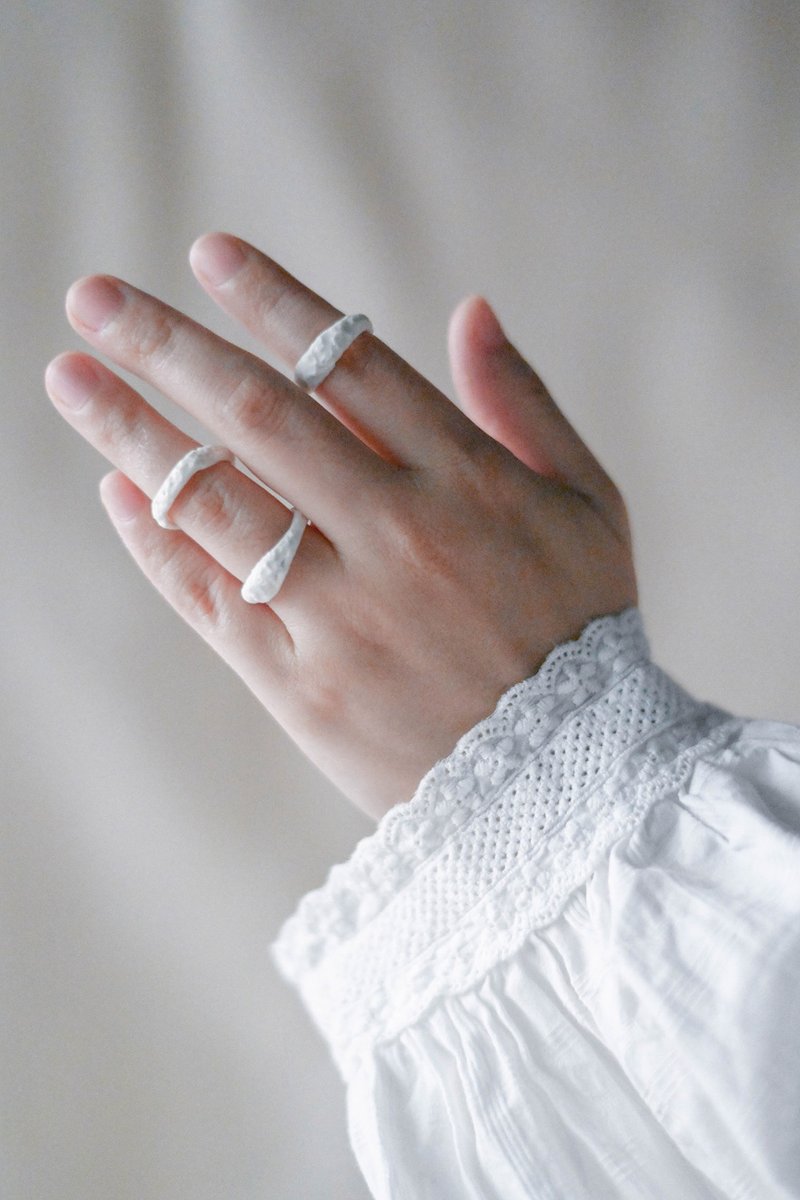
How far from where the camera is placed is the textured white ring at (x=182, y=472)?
0.69 meters

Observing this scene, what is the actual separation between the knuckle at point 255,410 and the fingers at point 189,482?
43mm

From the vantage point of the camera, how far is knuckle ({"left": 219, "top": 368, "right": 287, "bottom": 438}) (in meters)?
0.69

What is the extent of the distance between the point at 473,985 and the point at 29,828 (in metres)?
0.52

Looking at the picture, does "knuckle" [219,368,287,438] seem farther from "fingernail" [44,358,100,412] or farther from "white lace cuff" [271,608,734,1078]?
"white lace cuff" [271,608,734,1078]

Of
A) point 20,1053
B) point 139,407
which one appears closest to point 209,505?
point 139,407

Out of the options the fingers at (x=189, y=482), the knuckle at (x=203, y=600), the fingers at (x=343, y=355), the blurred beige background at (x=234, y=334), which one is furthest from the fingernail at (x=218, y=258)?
the blurred beige background at (x=234, y=334)

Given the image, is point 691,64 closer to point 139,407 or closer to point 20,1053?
point 139,407

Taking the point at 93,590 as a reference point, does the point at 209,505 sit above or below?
below

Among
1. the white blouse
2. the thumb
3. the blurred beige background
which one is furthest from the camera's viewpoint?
the blurred beige background

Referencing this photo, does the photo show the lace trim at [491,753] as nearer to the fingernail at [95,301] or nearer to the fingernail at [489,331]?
the fingernail at [489,331]

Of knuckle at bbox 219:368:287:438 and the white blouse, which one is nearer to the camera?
the white blouse

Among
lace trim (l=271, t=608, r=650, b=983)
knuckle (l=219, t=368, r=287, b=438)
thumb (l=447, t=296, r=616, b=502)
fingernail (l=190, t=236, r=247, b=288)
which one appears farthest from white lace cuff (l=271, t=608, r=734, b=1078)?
fingernail (l=190, t=236, r=247, b=288)

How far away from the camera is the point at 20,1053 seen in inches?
37.0

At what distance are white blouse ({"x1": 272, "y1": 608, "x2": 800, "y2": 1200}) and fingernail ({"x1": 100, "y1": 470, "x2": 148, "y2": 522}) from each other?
0.30 m
